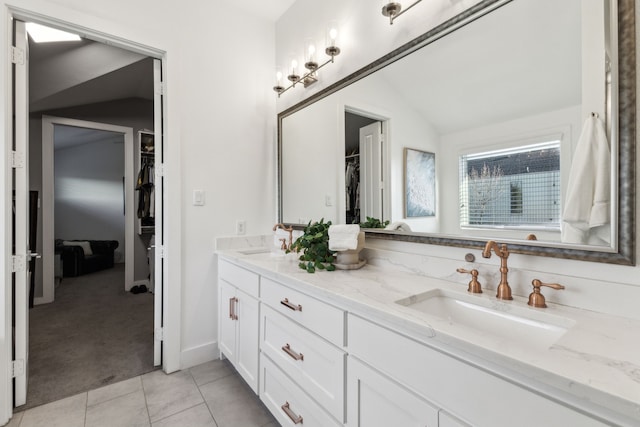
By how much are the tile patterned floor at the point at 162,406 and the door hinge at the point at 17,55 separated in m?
2.00

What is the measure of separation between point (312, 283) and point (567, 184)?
987 millimetres

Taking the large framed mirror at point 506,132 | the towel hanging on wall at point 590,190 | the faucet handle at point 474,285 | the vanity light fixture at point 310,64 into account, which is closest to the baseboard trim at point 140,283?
the vanity light fixture at point 310,64

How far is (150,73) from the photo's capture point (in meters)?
3.65

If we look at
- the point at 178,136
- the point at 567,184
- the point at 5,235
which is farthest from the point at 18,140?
the point at 567,184

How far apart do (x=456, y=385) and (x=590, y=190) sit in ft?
2.44

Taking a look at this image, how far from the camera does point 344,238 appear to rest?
1.58 m

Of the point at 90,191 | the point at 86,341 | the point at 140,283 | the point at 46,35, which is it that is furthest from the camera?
the point at 90,191

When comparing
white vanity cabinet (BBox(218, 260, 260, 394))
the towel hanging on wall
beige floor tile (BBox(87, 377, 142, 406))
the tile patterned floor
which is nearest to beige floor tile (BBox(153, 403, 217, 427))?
the tile patterned floor

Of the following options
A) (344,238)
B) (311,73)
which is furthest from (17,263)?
(311,73)

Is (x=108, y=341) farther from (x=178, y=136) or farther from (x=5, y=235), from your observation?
(x=178, y=136)

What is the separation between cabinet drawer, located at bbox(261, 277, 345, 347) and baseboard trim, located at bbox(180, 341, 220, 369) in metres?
0.98

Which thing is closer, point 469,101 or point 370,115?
point 469,101

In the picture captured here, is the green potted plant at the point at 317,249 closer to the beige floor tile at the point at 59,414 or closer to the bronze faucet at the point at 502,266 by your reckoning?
the bronze faucet at the point at 502,266

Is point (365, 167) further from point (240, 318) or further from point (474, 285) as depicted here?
point (240, 318)
